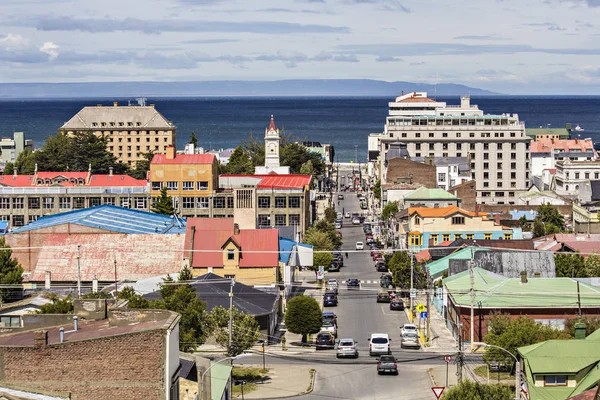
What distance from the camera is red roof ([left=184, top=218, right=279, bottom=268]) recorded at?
8794cm

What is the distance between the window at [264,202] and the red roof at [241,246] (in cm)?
2799

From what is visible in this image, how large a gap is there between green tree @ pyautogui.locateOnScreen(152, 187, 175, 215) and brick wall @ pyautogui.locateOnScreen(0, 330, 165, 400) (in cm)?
8480

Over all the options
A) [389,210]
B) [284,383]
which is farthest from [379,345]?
[389,210]

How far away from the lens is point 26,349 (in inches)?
1232

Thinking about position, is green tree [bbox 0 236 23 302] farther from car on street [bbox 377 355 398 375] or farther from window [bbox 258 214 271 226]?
window [bbox 258 214 271 226]

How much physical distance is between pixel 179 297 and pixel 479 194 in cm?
12169

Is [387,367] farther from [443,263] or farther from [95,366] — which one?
[95,366]

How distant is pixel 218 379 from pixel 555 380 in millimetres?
14179

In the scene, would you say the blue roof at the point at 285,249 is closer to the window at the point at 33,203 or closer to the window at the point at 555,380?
the window at the point at 33,203

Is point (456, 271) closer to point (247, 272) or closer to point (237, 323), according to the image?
point (247, 272)

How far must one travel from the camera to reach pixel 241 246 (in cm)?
8862

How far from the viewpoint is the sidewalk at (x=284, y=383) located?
58000 mm

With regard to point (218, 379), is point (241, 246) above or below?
above

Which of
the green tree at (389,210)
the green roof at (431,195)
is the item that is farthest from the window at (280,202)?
the green tree at (389,210)
